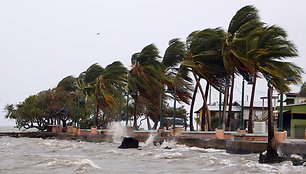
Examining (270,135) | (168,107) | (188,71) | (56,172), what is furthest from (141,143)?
(168,107)

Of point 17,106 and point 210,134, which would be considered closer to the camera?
point 210,134

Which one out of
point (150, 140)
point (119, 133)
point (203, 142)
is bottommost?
point (150, 140)

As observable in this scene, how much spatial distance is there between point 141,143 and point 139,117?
28082 mm

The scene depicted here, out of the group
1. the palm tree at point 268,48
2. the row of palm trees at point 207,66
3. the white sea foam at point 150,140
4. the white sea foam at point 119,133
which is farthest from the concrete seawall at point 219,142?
the palm tree at point 268,48

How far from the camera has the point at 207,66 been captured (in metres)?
42.5

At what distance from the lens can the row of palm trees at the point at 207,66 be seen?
3259 cm

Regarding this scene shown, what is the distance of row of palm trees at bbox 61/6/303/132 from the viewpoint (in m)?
32.6

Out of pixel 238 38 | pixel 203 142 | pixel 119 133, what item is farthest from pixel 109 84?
pixel 203 142

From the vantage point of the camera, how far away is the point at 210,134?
3728 cm

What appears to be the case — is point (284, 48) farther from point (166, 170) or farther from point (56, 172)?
point (56, 172)

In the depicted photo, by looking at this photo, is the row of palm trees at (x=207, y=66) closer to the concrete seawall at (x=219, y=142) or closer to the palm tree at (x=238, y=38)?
the palm tree at (x=238, y=38)

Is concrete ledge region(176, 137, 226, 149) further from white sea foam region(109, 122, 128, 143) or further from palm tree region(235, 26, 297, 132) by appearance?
white sea foam region(109, 122, 128, 143)

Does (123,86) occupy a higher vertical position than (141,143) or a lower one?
higher

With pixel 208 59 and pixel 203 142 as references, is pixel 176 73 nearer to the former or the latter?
pixel 208 59
